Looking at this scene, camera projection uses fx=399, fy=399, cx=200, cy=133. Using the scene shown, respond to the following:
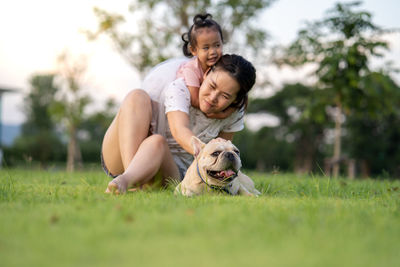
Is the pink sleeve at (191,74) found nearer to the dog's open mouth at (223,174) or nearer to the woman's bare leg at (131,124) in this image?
the woman's bare leg at (131,124)

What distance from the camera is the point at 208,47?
406cm

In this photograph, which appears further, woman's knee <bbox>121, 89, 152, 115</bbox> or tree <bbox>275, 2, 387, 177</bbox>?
tree <bbox>275, 2, 387, 177</bbox>

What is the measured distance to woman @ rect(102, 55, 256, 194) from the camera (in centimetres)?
346

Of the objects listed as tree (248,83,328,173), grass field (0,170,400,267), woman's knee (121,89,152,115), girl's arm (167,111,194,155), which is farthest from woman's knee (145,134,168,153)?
tree (248,83,328,173)

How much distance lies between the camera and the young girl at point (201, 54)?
383 cm

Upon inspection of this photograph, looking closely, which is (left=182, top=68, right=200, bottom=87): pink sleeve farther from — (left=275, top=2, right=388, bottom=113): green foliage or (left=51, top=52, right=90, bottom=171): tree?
(left=51, top=52, right=90, bottom=171): tree

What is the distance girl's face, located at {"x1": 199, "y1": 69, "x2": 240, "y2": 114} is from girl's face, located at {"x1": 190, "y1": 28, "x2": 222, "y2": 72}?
38 cm

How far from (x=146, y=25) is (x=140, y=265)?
17.8 m

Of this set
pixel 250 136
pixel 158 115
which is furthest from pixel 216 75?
pixel 250 136

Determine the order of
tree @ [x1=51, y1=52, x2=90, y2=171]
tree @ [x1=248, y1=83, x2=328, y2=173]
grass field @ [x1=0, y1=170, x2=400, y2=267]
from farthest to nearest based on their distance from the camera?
tree @ [x1=248, y1=83, x2=328, y2=173] → tree @ [x1=51, y1=52, x2=90, y2=171] → grass field @ [x1=0, y1=170, x2=400, y2=267]

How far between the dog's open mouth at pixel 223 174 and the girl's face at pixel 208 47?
49.5 inches

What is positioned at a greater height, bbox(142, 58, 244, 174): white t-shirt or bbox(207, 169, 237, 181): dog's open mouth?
bbox(142, 58, 244, 174): white t-shirt

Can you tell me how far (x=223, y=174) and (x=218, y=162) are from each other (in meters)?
0.16

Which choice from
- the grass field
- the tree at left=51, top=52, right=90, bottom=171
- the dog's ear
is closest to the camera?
the grass field
